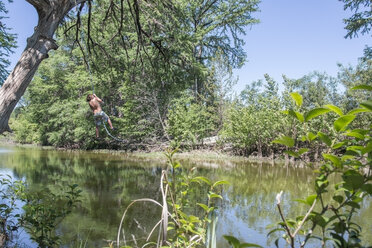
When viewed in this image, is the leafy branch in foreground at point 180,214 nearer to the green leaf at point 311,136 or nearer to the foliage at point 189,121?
the green leaf at point 311,136

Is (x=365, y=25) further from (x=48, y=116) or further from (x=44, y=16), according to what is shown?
(x=48, y=116)

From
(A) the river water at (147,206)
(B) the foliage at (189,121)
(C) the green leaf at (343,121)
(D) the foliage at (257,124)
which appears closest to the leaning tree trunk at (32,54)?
(A) the river water at (147,206)

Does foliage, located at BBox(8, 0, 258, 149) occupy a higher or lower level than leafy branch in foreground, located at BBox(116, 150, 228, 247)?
higher

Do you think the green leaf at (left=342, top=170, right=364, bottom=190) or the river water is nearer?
the green leaf at (left=342, top=170, right=364, bottom=190)

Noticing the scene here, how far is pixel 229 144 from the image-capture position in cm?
2188

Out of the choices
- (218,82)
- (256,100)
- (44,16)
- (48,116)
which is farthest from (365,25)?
(48,116)

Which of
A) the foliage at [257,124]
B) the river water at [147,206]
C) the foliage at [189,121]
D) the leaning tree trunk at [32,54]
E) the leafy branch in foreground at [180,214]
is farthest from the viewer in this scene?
the foliage at [189,121]

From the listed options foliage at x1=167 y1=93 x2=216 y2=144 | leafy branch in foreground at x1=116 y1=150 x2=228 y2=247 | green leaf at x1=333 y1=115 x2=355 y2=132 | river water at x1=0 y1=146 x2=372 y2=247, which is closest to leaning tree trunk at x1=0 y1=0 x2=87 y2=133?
river water at x1=0 y1=146 x2=372 y2=247

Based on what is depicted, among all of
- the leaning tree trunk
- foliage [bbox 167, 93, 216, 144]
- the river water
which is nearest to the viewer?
the leaning tree trunk

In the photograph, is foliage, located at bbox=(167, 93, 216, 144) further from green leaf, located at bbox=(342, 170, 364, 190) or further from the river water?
green leaf, located at bbox=(342, 170, 364, 190)

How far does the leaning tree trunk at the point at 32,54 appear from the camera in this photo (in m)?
2.96

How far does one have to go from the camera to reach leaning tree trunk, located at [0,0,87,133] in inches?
117

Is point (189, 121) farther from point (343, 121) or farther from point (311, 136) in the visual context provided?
point (343, 121)

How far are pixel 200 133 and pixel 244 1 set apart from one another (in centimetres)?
1311
